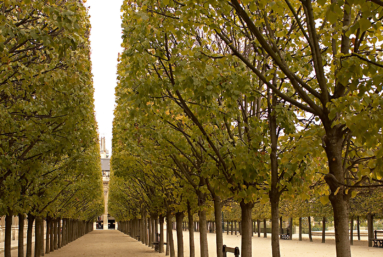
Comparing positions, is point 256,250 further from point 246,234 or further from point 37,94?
point 37,94

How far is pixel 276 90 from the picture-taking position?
528 centimetres

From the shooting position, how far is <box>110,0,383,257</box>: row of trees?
4.75 metres

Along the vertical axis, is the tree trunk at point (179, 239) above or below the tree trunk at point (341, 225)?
A: below

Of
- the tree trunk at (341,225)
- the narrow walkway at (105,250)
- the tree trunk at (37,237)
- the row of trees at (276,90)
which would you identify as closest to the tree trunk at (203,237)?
the row of trees at (276,90)

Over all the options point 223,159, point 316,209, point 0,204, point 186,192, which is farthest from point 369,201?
point 0,204

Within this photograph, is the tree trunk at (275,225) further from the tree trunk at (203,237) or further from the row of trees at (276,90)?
the tree trunk at (203,237)

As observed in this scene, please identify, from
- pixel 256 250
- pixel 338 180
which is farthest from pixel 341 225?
pixel 256 250

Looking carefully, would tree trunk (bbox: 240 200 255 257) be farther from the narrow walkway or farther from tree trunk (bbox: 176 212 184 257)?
the narrow walkway

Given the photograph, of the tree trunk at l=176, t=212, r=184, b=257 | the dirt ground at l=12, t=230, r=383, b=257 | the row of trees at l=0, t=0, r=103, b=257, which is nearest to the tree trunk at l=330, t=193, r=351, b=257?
the row of trees at l=0, t=0, r=103, b=257

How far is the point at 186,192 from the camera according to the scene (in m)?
16.5

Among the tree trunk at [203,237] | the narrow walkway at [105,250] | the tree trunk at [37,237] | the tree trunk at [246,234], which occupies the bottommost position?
the narrow walkway at [105,250]

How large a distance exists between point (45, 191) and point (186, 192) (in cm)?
693

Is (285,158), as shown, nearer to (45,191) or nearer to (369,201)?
(45,191)

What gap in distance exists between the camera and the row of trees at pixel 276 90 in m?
4.75
